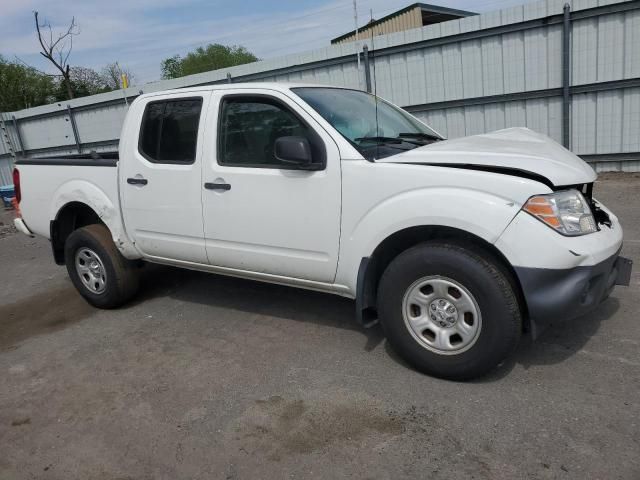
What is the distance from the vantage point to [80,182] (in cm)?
495

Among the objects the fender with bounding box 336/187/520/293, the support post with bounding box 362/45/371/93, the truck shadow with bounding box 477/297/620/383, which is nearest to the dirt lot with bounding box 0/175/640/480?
the truck shadow with bounding box 477/297/620/383

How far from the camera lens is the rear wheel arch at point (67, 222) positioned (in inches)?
204

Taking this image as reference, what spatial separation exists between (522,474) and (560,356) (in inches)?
48.3

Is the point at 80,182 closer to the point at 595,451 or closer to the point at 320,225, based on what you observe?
the point at 320,225

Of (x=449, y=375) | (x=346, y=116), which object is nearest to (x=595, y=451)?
(x=449, y=375)

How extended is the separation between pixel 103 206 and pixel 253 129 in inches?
68.7

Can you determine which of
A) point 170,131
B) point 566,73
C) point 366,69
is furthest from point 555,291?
point 366,69

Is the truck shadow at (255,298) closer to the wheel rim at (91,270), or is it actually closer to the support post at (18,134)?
the wheel rim at (91,270)

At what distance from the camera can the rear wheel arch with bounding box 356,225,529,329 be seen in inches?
120

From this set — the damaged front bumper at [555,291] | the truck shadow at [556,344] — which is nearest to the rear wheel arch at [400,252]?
the damaged front bumper at [555,291]

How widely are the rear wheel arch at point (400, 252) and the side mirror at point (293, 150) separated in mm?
745

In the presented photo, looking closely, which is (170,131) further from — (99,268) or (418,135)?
(418,135)

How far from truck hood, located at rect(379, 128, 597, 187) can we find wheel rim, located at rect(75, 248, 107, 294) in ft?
9.94

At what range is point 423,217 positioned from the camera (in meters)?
3.13
